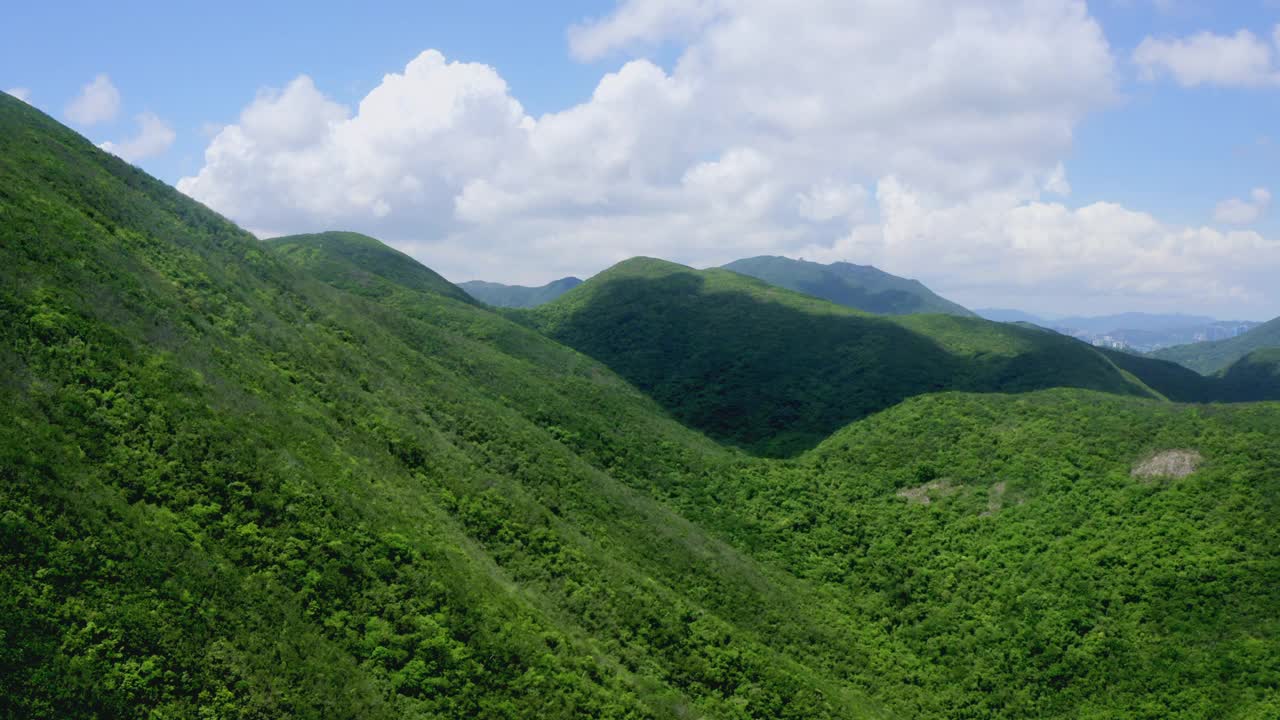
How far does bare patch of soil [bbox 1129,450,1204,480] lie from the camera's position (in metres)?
37.1

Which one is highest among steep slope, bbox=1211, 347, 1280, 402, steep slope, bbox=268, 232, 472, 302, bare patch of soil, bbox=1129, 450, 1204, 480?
steep slope, bbox=268, 232, 472, 302

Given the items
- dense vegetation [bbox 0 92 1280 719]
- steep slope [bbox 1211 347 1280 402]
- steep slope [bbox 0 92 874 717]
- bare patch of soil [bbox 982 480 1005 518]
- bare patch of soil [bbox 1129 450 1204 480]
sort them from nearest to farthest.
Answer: steep slope [bbox 0 92 874 717]
dense vegetation [bbox 0 92 1280 719]
bare patch of soil [bbox 1129 450 1204 480]
bare patch of soil [bbox 982 480 1005 518]
steep slope [bbox 1211 347 1280 402]

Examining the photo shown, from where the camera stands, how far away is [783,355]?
89.2m

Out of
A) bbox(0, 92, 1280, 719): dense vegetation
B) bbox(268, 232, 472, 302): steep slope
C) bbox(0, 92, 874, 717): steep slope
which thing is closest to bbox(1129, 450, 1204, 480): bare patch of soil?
bbox(0, 92, 1280, 719): dense vegetation

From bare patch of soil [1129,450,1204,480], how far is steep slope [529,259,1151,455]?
30.7 meters

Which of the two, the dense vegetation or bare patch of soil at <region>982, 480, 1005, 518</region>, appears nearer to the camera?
the dense vegetation

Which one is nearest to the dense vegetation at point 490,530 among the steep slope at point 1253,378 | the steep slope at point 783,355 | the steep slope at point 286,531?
the steep slope at point 286,531

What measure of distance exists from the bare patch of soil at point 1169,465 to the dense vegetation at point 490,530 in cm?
58

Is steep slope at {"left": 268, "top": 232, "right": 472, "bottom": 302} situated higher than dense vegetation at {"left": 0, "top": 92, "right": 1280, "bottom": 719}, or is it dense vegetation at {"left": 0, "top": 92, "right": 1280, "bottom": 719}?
steep slope at {"left": 268, "top": 232, "right": 472, "bottom": 302}

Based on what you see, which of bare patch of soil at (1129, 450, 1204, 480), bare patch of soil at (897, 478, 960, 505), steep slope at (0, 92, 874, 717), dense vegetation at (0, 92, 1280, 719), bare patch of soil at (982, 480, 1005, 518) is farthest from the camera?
bare patch of soil at (897, 478, 960, 505)

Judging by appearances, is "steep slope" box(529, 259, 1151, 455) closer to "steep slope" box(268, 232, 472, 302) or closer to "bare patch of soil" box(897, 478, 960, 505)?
"bare patch of soil" box(897, 478, 960, 505)

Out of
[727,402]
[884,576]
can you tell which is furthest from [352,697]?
[727,402]

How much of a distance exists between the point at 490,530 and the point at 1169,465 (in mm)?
38722

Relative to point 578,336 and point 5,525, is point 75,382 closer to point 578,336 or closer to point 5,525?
point 5,525
